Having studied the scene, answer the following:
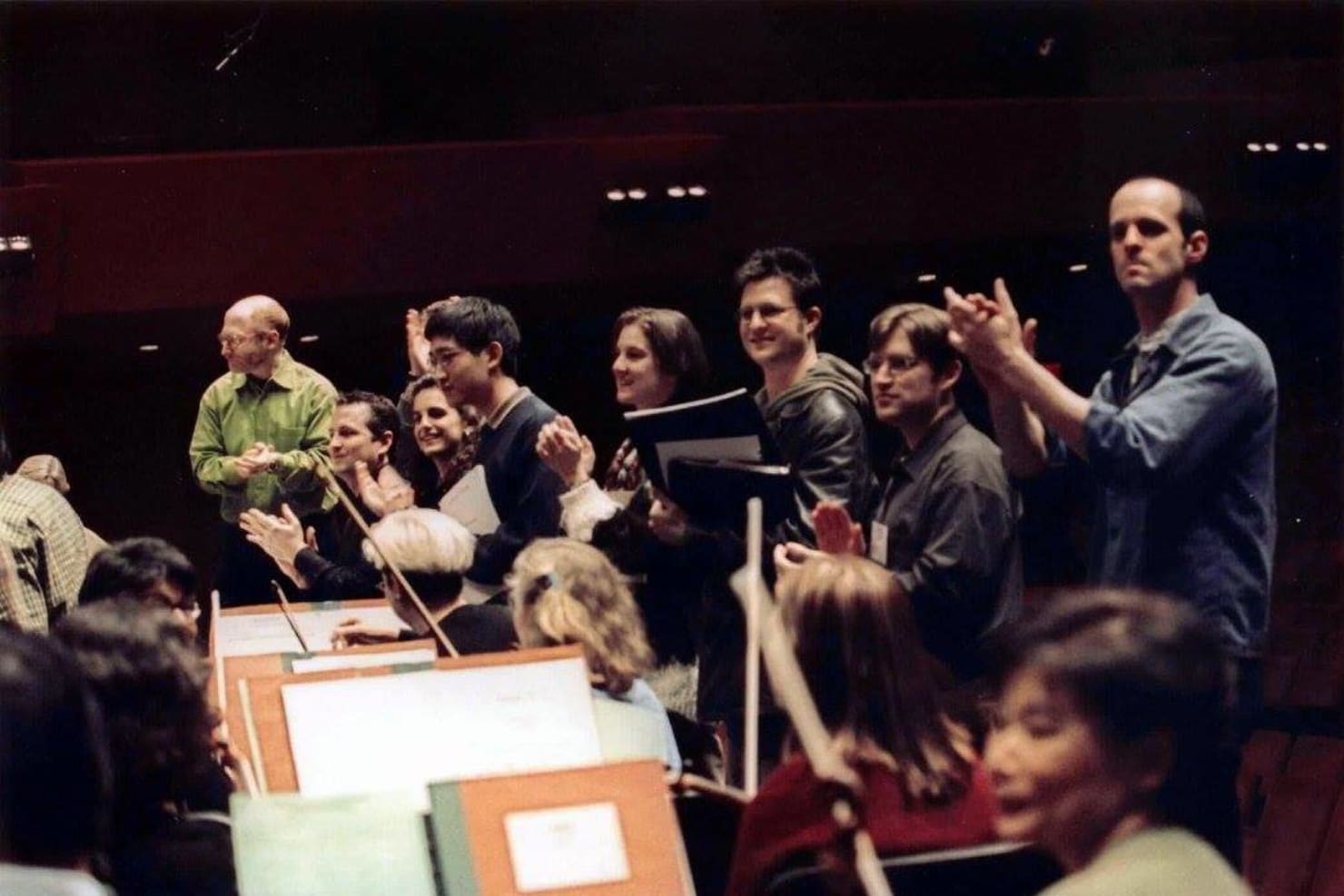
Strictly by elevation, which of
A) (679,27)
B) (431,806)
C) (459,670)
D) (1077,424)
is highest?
(679,27)

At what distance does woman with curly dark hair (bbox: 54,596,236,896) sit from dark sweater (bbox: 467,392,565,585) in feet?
4.76

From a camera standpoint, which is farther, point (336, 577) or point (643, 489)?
point (336, 577)

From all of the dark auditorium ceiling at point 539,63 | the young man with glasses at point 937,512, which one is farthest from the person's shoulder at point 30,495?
the dark auditorium ceiling at point 539,63

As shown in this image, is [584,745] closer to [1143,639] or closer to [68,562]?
[1143,639]

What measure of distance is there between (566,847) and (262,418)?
313 centimetres

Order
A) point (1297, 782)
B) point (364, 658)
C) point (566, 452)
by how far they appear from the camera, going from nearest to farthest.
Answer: point (364, 658) < point (566, 452) < point (1297, 782)

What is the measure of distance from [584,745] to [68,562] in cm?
180

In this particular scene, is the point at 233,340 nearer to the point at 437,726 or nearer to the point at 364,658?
the point at 364,658

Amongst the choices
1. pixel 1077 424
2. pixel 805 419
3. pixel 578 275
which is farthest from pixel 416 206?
pixel 1077 424

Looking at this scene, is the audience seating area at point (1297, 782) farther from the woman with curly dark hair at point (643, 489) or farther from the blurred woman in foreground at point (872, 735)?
the blurred woman in foreground at point (872, 735)

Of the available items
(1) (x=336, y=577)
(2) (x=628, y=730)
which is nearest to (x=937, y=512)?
(2) (x=628, y=730)

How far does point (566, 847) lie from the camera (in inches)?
74.5

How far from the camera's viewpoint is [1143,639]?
4.26 ft

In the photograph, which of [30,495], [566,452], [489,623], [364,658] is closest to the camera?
[364,658]
